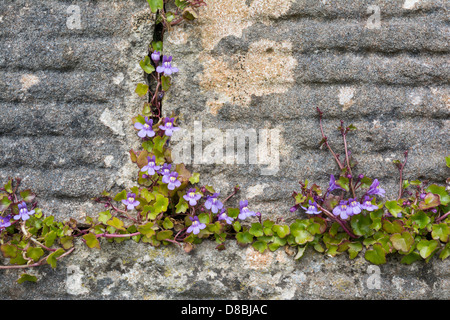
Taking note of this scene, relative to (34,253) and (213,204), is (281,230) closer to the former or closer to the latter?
(213,204)

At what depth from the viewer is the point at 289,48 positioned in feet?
5.43

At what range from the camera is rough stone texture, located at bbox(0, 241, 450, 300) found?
1.63 m

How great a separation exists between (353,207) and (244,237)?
17.8 inches

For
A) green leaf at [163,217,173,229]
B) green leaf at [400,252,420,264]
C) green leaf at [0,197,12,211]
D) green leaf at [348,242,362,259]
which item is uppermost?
green leaf at [0,197,12,211]

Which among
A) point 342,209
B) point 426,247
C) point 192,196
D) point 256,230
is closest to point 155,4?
point 192,196

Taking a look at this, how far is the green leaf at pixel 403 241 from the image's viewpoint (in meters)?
1.54

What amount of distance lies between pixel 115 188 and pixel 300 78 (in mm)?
907

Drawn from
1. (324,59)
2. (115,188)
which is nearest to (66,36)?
(115,188)

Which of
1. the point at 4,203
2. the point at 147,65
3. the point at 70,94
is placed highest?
the point at 147,65

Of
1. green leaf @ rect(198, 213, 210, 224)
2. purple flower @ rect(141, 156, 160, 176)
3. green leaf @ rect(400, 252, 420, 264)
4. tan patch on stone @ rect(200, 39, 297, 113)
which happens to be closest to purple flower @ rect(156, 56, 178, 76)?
tan patch on stone @ rect(200, 39, 297, 113)

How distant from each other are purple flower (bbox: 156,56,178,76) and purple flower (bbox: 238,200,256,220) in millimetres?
603

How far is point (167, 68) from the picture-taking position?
1.62 metres

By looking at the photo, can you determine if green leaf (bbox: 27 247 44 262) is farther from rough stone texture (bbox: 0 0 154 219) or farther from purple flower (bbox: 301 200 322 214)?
purple flower (bbox: 301 200 322 214)

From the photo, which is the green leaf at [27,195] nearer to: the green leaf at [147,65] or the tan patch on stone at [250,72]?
the green leaf at [147,65]
